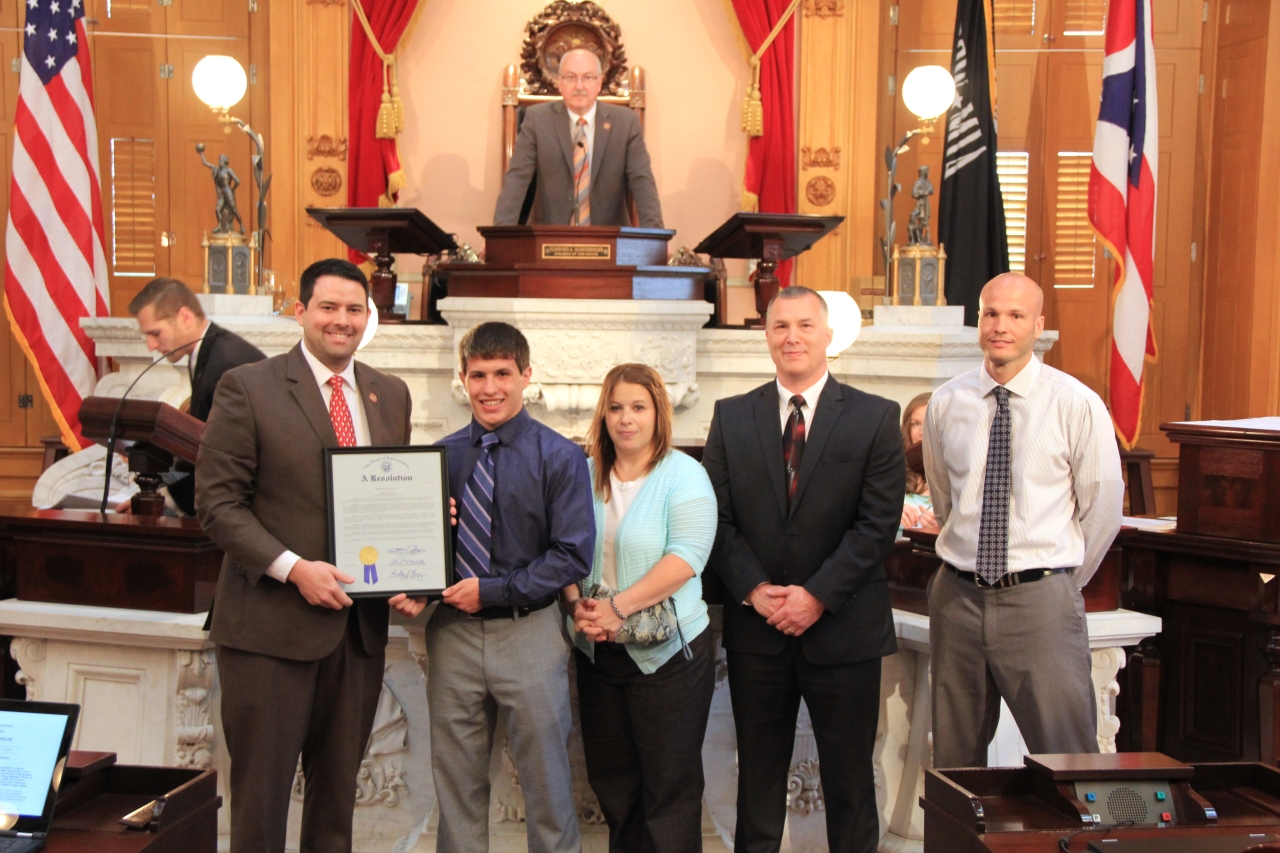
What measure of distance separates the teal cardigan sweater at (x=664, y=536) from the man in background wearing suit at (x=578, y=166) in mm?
2641

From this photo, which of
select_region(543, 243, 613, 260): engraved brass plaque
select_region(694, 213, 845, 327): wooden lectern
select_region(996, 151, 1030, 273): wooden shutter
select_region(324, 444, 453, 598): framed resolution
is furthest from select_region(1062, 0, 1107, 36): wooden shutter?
select_region(324, 444, 453, 598): framed resolution

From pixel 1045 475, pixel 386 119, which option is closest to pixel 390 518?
pixel 1045 475

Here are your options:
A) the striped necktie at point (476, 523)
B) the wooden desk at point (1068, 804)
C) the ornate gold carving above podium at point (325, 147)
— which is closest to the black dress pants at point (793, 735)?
the wooden desk at point (1068, 804)

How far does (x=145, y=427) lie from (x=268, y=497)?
113cm

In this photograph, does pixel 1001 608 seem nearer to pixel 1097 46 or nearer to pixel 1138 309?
pixel 1138 309

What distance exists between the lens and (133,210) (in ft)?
27.1

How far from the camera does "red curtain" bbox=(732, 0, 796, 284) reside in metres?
7.98

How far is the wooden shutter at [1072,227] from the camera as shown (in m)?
8.39

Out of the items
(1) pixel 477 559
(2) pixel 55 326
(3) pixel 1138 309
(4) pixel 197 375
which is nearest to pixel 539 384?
(4) pixel 197 375

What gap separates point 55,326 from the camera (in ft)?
22.5

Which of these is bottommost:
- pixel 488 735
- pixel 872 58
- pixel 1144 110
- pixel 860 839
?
pixel 860 839

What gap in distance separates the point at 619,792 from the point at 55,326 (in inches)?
217

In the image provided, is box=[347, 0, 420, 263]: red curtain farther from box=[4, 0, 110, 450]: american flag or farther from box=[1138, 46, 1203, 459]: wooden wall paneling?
box=[1138, 46, 1203, 459]: wooden wall paneling

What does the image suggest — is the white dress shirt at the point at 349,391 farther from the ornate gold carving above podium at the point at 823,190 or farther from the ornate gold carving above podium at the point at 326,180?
the ornate gold carving above podium at the point at 823,190
